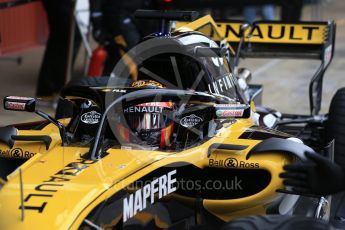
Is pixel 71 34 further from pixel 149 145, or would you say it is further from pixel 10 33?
pixel 149 145

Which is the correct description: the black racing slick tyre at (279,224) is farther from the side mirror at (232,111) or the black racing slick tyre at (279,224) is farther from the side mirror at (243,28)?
the side mirror at (243,28)

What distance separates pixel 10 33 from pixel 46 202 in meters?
7.15

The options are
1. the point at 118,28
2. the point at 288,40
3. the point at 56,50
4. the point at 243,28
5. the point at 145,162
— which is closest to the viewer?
the point at 145,162

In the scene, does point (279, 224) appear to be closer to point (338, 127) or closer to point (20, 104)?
point (20, 104)

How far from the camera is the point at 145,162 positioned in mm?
3906

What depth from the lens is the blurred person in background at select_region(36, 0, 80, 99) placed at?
26.5 ft

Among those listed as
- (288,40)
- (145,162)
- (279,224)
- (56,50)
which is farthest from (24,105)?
(56,50)

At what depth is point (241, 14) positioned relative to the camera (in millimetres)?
13672

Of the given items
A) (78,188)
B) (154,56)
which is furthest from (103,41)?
(78,188)

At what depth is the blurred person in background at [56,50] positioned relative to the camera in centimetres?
808

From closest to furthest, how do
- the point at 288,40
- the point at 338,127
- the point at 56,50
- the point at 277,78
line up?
1. the point at 338,127
2. the point at 288,40
3. the point at 56,50
4. the point at 277,78

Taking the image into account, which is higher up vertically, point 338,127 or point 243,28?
point 243,28

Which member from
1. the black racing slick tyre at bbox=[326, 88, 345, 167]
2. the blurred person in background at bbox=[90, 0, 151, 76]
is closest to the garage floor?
the blurred person in background at bbox=[90, 0, 151, 76]

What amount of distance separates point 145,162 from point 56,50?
4501mm
